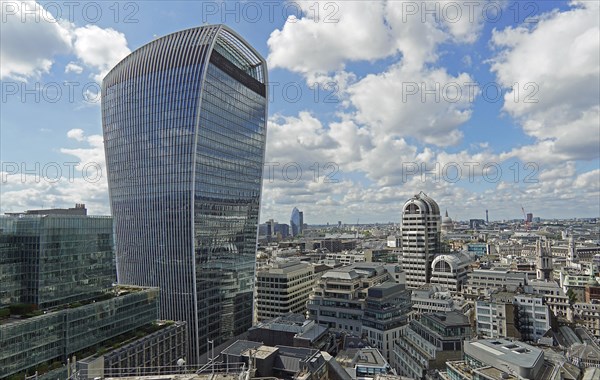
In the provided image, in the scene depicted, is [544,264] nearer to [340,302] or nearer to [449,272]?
[449,272]

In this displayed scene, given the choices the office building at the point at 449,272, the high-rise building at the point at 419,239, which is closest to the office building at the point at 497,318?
the office building at the point at 449,272

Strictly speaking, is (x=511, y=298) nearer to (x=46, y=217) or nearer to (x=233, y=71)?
(x=233, y=71)

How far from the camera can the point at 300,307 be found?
14450 cm

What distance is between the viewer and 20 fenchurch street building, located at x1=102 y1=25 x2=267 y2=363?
357 feet

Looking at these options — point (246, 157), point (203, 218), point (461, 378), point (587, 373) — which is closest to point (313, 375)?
point (461, 378)

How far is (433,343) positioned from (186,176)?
73.0 m

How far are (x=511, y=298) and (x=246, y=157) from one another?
91548mm

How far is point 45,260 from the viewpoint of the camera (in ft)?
229

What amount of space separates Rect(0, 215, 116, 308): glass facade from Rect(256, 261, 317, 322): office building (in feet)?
222

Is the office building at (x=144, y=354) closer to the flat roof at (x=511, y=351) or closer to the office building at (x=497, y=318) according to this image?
the flat roof at (x=511, y=351)

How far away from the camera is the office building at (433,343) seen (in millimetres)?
76688

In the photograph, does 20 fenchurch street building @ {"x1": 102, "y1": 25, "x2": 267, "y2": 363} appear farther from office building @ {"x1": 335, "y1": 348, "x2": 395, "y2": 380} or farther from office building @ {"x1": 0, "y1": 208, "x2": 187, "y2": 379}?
office building @ {"x1": 335, "y1": 348, "x2": 395, "y2": 380}

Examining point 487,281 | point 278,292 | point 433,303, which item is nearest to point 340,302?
point 278,292

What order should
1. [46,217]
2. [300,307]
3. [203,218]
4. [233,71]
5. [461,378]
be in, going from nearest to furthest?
[461,378]
[46,217]
[203,218]
[233,71]
[300,307]
